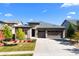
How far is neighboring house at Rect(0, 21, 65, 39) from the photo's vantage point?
1081cm

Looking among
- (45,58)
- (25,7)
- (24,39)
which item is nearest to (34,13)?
(25,7)

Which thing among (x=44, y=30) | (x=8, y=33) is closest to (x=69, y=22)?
(x=44, y=30)

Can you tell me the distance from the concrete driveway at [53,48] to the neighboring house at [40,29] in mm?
293

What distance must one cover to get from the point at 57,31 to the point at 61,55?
51.4 inches

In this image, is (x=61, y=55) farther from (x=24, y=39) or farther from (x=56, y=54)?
(x=24, y=39)

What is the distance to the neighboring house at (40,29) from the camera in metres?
10.8

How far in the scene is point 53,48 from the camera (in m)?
10.8

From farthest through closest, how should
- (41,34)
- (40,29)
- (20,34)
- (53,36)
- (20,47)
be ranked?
1. (53,36)
2. (41,34)
3. (40,29)
4. (20,34)
5. (20,47)

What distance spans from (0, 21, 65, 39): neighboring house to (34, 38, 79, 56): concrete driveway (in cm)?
29

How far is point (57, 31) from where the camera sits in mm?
11266

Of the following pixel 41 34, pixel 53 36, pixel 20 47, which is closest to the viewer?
pixel 20 47

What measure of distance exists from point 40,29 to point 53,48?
1.02 m

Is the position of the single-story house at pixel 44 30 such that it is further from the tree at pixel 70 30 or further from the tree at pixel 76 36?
the tree at pixel 76 36

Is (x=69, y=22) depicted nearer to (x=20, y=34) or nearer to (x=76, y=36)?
(x=76, y=36)
